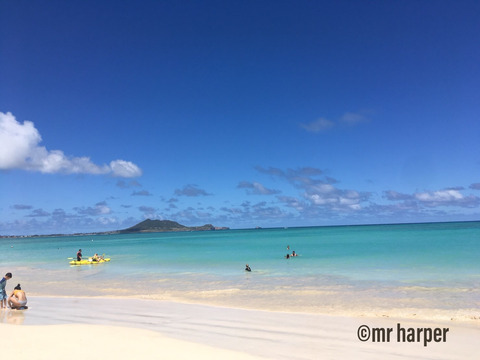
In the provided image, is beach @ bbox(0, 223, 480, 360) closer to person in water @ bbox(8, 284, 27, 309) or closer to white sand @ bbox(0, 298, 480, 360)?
white sand @ bbox(0, 298, 480, 360)

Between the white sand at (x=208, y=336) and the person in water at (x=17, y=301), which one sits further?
the person in water at (x=17, y=301)

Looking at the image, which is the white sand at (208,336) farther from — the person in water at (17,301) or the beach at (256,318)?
the person in water at (17,301)

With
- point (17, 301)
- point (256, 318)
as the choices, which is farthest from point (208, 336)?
point (17, 301)

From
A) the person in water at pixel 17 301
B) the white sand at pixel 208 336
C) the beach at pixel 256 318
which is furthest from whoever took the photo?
the person in water at pixel 17 301

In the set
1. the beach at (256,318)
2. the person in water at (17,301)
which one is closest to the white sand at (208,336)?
the beach at (256,318)

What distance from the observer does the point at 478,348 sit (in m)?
7.96

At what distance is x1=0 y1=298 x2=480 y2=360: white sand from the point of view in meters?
7.50

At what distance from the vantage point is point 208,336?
903cm

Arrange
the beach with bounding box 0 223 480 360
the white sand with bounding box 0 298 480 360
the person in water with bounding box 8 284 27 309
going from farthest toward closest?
1. the person in water with bounding box 8 284 27 309
2. the beach with bounding box 0 223 480 360
3. the white sand with bounding box 0 298 480 360

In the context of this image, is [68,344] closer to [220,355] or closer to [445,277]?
[220,355]

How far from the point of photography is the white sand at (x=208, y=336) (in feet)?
24.6

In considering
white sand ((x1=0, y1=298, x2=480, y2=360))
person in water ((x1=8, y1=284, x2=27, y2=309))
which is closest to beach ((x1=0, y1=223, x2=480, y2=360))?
white sand ((x1=0, y1=298, x2=480, y2=360))

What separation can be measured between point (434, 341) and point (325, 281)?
10.2 meters

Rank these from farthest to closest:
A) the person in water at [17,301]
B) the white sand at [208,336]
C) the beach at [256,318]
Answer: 1. the person in water at [17,301]
2. the beach at [256,318]
3. the white sand at [208,336]
